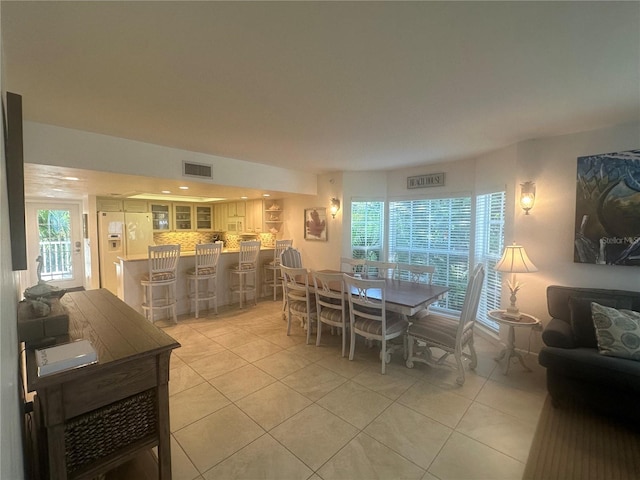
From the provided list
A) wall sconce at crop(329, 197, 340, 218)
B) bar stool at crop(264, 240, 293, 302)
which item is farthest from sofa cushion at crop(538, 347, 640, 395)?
bar stool at crop(264, 240, 293, 302)

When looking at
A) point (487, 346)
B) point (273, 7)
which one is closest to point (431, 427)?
point (487, 346)

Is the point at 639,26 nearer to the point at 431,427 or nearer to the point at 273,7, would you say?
the point at 273,7

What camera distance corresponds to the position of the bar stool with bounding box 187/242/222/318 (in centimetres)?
442

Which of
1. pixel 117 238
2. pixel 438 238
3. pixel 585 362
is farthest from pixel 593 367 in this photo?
Result: pixel 117 238

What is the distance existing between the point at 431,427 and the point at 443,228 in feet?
10.3

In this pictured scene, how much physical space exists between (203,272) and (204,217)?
12.0ft

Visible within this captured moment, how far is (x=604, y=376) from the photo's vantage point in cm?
207

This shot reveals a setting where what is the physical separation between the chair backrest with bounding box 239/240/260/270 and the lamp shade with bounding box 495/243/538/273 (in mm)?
3630

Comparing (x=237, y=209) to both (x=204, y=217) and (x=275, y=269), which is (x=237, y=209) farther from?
(x=275, y=269)

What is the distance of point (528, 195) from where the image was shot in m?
3.13

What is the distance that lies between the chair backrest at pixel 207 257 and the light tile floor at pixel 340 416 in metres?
1.41

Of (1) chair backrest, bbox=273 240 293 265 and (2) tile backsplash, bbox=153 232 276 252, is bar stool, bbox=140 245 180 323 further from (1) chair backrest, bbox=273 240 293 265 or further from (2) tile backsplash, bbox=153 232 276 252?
(2) tile backsplash, bbox=153 232 276 252

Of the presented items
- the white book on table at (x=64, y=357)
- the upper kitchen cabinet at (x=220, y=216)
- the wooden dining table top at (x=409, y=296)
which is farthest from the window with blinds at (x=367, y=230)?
the white book on table at (x=64, y=357)

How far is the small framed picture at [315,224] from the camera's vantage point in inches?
215
